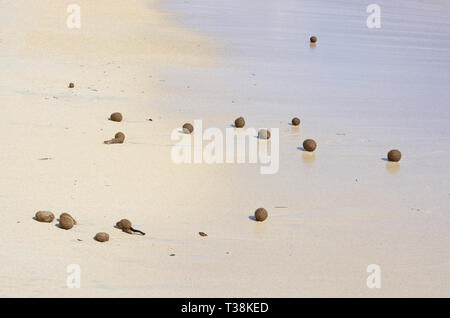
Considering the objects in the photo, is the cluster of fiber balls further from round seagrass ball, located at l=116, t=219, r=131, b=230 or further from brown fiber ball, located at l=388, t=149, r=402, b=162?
round seagrass ball, located at l=116, t=219, r=131, b=230

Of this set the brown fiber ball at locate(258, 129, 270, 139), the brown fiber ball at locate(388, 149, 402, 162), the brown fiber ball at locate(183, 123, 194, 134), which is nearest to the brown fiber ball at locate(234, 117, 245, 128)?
the brown fiber ball at locate(258, 129, 270, 139)

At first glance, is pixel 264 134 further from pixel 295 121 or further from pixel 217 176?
pixel 217 176

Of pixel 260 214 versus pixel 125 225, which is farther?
pixel 260 214

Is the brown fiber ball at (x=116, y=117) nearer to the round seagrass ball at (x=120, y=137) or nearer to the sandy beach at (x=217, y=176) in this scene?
the sandy beach at (x=217, y=176)

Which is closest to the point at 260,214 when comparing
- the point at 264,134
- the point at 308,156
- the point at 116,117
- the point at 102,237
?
the point at 102,237

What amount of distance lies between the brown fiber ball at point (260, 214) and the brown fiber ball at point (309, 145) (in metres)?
2.28

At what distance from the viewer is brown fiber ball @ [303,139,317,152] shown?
8.88m

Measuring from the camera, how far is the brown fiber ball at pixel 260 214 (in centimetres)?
670

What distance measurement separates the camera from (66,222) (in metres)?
6.18

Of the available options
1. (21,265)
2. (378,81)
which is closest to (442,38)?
(378,81)

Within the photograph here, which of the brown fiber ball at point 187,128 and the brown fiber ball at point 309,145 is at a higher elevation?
the brown fiber ball at point 187,128

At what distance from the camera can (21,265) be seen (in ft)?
18.1

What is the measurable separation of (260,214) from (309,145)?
233 centimetres

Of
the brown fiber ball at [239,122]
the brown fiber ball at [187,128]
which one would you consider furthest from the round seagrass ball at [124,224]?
the brown fiber ball at [239,122]
